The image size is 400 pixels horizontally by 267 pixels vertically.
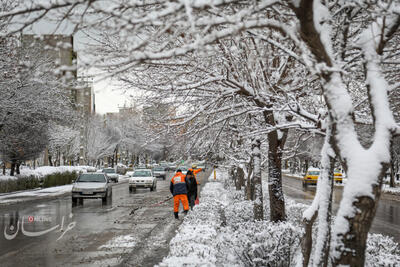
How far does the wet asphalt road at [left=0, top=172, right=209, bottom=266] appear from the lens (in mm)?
7660

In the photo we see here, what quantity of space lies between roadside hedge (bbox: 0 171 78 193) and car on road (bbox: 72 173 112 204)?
597 cm

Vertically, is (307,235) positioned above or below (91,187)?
above

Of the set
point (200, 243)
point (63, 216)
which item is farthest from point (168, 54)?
point (63, 216)

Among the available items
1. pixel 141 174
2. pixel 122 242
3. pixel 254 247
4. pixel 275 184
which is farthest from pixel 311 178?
pixel 254 247

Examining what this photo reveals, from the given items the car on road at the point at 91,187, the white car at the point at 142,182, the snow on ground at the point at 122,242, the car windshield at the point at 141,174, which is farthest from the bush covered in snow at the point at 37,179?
the snow on ground at the point at 122,242

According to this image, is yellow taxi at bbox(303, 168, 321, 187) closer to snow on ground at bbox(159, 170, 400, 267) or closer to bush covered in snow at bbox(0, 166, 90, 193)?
bush covered in snow at bbox(0, 166, 90, 193)

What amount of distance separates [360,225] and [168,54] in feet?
8.27

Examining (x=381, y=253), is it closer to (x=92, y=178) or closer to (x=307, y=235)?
(x=307, y=235)

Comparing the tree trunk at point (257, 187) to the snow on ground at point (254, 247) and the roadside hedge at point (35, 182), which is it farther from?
the roadside hedge at point (35, 182)

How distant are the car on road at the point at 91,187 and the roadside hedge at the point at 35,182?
597cm

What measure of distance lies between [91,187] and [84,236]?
979cm

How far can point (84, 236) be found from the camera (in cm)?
1022

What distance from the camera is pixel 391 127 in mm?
4004

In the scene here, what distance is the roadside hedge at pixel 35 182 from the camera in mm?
23322
